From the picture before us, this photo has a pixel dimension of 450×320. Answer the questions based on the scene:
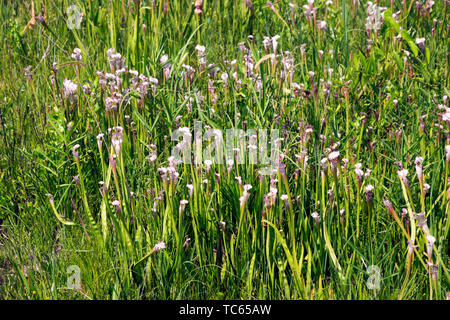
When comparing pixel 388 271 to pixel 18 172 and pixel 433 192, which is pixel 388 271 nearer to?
pixel 433 192

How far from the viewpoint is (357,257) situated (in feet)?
6.30

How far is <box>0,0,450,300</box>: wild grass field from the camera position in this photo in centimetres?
190

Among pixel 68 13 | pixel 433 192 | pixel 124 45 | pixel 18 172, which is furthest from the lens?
pixel 68 13

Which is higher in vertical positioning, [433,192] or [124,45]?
[124,45]

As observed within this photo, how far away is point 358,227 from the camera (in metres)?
1.97

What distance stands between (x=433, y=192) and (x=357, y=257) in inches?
18.1

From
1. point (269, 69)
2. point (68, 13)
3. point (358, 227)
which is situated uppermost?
point (68, 13)

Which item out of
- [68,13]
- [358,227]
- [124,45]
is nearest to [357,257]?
[358,227]

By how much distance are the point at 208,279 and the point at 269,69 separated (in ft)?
4.45

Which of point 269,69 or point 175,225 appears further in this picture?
point 269,69

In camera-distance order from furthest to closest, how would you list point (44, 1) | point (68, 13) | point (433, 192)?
point (44, 1) → point (68, 13) → point (433, 192)

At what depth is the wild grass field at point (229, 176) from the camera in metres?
1.90

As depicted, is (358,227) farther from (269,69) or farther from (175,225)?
(269,69)

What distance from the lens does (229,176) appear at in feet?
6.72
